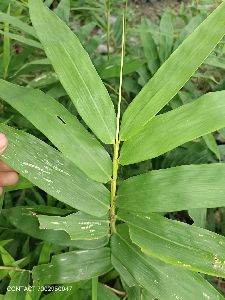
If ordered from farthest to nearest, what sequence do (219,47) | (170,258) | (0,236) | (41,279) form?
(219,47) → (0,236) → (41,279) → (170,258)

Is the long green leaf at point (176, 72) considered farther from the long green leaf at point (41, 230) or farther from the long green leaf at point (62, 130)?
the long green leaf at point (41, 230)

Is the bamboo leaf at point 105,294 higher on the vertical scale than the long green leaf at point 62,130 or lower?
lower

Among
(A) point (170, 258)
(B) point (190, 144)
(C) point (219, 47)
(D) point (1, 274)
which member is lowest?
(D) point (1, 274)

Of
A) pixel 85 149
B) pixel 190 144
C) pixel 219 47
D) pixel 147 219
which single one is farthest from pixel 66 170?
pixel 219 47

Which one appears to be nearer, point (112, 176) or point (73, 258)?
point (112, 176)

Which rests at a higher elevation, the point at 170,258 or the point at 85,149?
the point at 85,149

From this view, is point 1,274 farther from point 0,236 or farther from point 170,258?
point 170,258

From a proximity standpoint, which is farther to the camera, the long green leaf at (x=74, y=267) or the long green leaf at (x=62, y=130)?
the long green leaf at (x=74, y=267)

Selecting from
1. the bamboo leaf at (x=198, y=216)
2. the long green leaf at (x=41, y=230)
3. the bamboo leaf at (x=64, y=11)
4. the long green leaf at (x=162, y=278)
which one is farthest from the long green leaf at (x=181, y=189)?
the bamboo leaf at (x=64, y=11)
